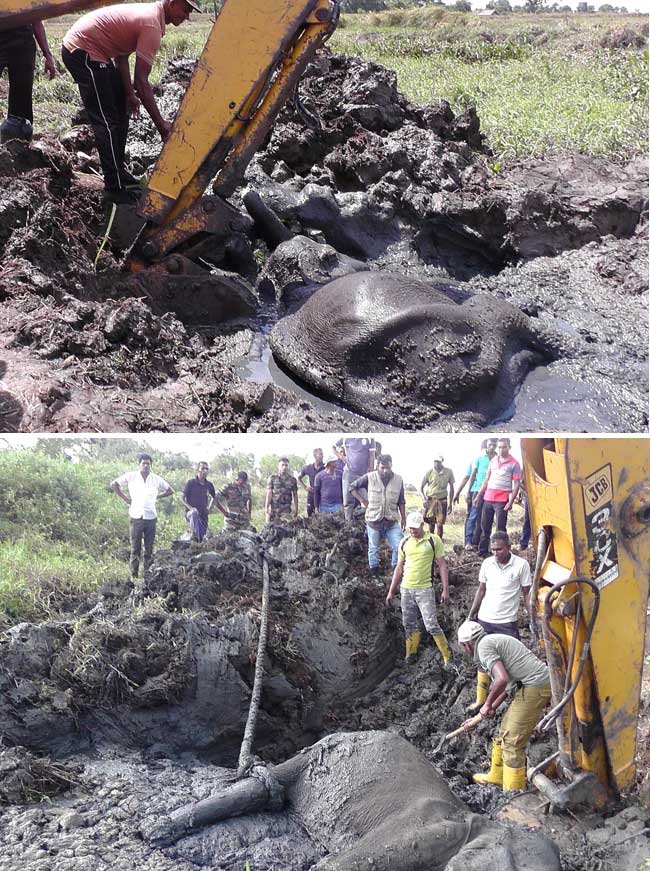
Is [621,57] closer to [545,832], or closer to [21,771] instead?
[545,832]

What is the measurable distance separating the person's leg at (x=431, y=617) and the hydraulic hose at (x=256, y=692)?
1.10 m

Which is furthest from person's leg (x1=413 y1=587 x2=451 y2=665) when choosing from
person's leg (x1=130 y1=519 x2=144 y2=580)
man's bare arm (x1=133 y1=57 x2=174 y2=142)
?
man's bare arm (x1=133 y1=57 x2=174 y2=142)

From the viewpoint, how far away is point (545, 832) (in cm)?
362

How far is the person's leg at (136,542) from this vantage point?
5.65 m

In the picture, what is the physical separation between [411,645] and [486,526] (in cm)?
116

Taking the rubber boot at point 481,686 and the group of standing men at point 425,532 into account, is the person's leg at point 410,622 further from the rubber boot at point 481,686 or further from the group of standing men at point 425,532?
the rubber boot at point 481,686

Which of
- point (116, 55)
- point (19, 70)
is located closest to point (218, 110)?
point (116, 55)

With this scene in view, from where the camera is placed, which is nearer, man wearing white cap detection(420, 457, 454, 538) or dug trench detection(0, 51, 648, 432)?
dug trench detection(0, 51, 648, 432)

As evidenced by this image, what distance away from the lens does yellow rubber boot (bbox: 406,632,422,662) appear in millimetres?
5328

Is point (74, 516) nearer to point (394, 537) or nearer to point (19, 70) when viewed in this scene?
point (394, 537)

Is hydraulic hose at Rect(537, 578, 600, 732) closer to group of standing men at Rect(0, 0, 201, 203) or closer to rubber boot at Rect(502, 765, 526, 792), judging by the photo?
rubber boot at Rect(502, 765, 526, 792)

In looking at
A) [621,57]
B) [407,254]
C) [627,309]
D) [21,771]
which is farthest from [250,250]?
[621,57]

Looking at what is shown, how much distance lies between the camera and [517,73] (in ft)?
40.1

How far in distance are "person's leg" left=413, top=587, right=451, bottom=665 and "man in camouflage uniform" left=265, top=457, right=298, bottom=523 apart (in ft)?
4.90
